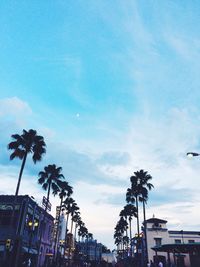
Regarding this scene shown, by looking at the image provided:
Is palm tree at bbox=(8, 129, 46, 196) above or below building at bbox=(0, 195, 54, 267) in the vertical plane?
above

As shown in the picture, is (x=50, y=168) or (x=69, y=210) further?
(x=69, y=210)

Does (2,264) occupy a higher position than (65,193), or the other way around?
(65,193)

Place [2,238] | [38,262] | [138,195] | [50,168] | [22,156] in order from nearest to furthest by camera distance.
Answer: [22,156], [2,238], [50,168], [38,262], [138,195]

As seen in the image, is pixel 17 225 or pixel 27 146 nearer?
pixel 27 146

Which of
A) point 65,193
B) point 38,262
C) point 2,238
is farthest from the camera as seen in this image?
point 65,193

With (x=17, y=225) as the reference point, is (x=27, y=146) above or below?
above

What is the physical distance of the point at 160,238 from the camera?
2207 inches

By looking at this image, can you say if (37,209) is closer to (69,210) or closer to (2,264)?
(2,264)

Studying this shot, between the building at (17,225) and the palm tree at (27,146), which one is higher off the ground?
the palm tree at (27,146)

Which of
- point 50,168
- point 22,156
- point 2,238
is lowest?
point 2,238

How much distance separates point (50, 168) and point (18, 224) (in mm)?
9728

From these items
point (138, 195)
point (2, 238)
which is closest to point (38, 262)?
point (2, 238)

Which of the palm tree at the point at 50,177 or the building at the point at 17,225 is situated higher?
the palm tree at the point at 50,177

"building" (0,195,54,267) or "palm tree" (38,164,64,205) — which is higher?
"palm tree" (38,164,64,205)
